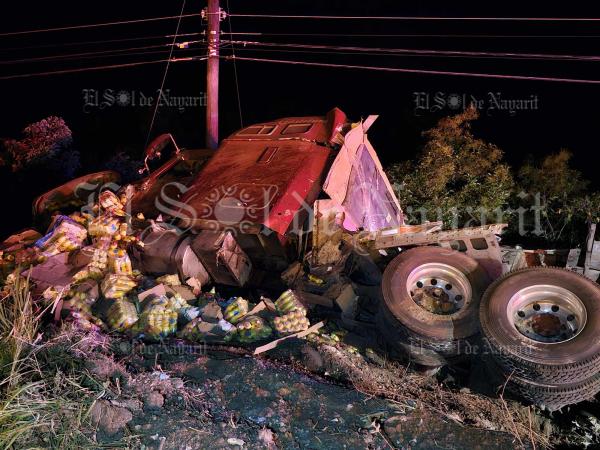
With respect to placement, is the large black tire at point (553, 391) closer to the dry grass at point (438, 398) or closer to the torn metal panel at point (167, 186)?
the dry grass at point (438, 398)

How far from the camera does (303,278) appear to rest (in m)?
5.64

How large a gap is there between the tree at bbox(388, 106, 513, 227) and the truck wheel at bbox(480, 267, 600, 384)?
680 cm

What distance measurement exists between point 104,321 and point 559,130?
24452mm

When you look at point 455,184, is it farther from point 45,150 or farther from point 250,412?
point 45,150

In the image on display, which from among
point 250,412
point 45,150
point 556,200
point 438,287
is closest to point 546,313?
point 438,287

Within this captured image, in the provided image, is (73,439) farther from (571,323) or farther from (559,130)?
(559,130)

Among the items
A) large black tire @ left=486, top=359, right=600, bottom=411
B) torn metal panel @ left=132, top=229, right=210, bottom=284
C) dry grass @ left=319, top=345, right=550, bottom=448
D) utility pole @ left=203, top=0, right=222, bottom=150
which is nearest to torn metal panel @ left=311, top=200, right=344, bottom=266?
dry grass @ left=319, top=345, right=550, bottom=448

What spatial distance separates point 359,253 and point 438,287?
112cm

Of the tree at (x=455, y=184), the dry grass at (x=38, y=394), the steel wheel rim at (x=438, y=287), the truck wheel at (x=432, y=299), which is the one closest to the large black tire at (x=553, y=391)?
the truck wheel at (x=432, y=299)

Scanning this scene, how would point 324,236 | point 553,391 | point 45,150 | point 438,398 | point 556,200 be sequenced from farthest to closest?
point 45,150 < point 556,200 < point 324,236 < point 438,398 < point 553,391

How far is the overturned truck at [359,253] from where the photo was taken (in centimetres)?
406

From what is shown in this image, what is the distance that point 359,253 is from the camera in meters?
5.69

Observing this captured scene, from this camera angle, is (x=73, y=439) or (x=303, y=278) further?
(x=303, y=278)

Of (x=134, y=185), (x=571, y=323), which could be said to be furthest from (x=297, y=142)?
(x=571, y=323)
